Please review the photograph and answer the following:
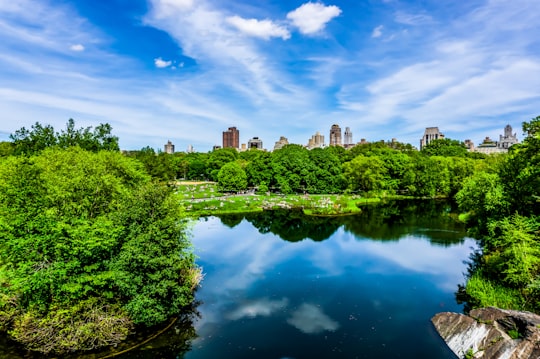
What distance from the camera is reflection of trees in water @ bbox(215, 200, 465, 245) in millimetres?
41156

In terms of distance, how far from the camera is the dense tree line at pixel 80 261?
16203 mm

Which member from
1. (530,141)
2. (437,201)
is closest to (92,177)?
(530,141)

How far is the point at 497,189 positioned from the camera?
89.1 ft

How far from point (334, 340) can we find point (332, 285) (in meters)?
7.68

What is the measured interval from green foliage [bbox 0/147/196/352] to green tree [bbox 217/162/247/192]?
55026mm

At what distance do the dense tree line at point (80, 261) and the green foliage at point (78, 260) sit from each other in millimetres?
48

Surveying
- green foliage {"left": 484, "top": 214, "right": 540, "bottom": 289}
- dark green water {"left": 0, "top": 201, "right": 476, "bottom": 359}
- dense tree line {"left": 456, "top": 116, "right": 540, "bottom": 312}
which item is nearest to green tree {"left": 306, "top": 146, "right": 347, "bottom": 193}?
dark green water {"left": 0, "top": 201, "right": 476, "bottom": 359}

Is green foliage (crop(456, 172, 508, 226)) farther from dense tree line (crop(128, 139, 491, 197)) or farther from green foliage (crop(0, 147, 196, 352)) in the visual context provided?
dense tree line (crop(128, 139, 491, 197))

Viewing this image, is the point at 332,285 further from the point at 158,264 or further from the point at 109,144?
the point at 109,144

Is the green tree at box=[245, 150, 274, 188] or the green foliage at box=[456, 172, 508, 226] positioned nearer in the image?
the green foliage at box=[456, 172, 508, 226]

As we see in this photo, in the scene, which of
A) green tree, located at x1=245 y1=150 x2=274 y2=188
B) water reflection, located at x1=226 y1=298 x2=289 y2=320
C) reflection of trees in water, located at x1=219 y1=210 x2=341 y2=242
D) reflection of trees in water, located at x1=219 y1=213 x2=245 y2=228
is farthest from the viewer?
green tree, located at x1=245 y1=150 x2=274 y2=188

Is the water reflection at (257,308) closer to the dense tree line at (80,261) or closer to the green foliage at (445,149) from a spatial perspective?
the dense tree line at (80,261)

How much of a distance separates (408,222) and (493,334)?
3344 cm

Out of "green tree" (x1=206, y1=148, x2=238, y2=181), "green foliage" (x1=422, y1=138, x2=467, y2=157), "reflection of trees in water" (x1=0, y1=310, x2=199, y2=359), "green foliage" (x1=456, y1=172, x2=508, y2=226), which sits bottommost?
"reflection of trees in water" (x1=0, y1=310, x2=199, y2=359)
